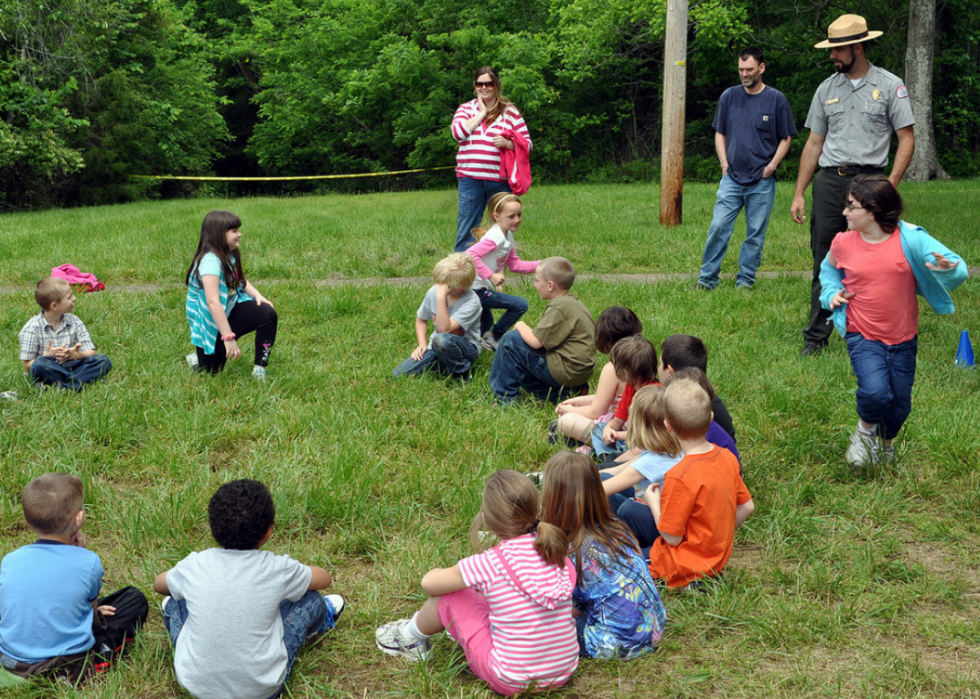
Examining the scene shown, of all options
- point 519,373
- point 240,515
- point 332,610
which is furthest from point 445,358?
point 240,515

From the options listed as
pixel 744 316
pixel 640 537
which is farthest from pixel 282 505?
pixel 744 316

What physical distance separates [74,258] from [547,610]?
9194mm

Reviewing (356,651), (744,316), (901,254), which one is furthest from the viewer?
(744,316)

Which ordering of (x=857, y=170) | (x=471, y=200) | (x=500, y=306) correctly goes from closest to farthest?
(x=857, y=170), (x=500, y=306), (x=471, y=200)

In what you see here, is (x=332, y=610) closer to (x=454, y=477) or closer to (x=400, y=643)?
(x=400, y=643)

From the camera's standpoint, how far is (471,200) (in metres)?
8.47

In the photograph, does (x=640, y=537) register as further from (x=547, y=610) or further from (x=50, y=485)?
(x=50, y=485)

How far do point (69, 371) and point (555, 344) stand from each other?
3.25m

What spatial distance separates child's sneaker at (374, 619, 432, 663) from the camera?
3.19 meters

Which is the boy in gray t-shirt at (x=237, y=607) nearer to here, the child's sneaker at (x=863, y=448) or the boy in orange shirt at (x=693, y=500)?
the boy in orange shirt at (x=693, y=500)

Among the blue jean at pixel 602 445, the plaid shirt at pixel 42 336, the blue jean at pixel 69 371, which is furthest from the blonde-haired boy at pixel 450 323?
the plaid shirt at pixel 42 336

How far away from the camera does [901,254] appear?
4434 millimetres

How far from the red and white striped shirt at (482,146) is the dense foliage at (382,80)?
17.5 m

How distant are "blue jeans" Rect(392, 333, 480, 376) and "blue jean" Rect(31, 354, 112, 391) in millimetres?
2020
